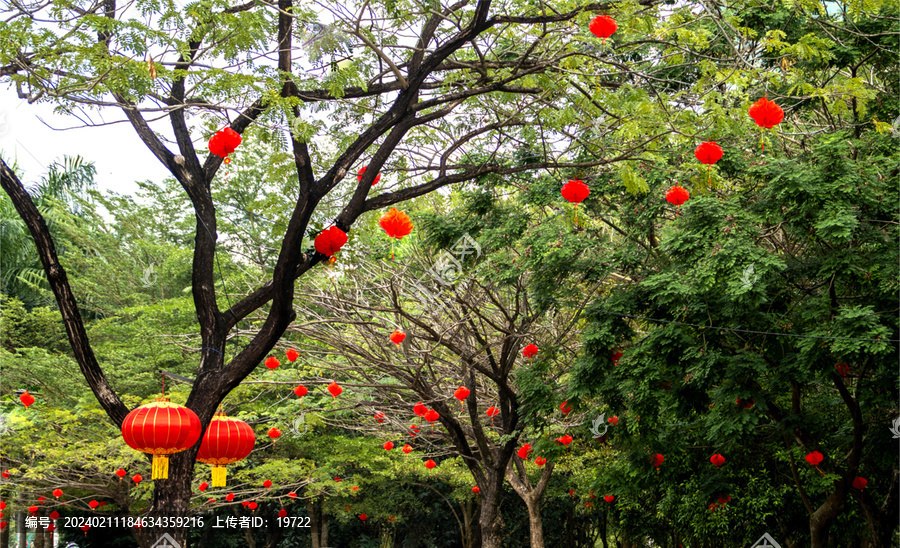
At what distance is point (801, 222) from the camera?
6.62 metres

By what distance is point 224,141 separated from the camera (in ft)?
17.2

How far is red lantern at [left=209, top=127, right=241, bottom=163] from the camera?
519cm

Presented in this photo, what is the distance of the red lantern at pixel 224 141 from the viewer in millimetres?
5188

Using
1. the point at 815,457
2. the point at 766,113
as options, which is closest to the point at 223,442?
the point at 766,113

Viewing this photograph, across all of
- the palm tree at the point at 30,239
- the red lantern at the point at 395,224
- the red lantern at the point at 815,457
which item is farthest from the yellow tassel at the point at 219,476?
the palm tree at the point at 30,239

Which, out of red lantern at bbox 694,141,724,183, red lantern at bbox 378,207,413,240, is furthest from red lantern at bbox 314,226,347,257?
red lantern at bbox 694,141,724,183

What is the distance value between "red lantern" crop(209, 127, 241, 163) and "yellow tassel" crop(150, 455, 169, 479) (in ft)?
7.37

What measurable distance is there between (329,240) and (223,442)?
6.45ft

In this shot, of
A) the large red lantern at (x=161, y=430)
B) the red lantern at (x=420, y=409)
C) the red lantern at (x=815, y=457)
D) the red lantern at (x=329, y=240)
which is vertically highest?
the red lantern at (x=329, y=240)

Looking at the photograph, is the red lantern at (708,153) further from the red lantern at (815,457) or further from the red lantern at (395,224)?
the red lantern at (815,457)

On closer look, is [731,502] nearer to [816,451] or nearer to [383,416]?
[816,451]

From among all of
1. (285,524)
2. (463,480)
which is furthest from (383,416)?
(285,524)

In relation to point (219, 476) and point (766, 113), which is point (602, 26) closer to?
point (766, 113)

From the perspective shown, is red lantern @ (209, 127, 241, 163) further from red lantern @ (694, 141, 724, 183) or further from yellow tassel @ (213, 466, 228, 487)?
red lantern @ (694, 141, 724, 183)
